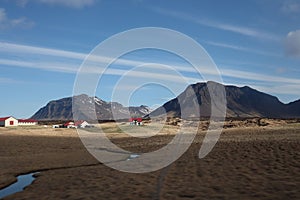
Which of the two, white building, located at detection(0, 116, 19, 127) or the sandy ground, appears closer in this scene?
the sandy ground

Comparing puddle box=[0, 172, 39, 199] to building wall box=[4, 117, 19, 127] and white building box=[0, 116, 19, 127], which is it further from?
white building box=[0, 116, 19, 127]

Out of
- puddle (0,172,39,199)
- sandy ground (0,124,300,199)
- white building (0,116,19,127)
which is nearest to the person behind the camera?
sandy ground (0,124,300,199)

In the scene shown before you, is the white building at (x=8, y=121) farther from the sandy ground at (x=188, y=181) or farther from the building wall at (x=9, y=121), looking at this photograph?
the sandy ground at (x=188, y=181)

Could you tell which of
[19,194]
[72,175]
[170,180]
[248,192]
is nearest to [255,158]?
[170,180]

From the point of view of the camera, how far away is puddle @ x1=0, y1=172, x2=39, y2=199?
63.4 feet

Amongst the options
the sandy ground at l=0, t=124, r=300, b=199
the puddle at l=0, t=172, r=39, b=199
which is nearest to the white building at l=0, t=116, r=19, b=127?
the sandy ground at l=0, t=124, r=300, b=199

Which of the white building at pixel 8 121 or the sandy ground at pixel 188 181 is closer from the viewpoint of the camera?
the sandy ground at pixel 188 181

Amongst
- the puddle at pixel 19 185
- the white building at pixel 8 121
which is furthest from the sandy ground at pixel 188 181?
the white building at pixel 8 121

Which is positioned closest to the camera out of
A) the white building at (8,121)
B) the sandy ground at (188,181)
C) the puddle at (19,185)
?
the sandy ground at (188,181)

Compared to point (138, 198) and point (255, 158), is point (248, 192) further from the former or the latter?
point (255, 158)

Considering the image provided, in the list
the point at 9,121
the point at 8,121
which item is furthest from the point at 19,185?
the point at 9,121

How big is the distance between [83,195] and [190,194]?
510 centimetres

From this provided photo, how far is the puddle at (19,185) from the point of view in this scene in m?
19.3

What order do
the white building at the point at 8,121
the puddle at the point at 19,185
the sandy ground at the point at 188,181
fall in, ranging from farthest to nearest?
the white building at the point at 8,121 < the puddle at the point at 19,185 < the sandy ground at the point at 188,181
